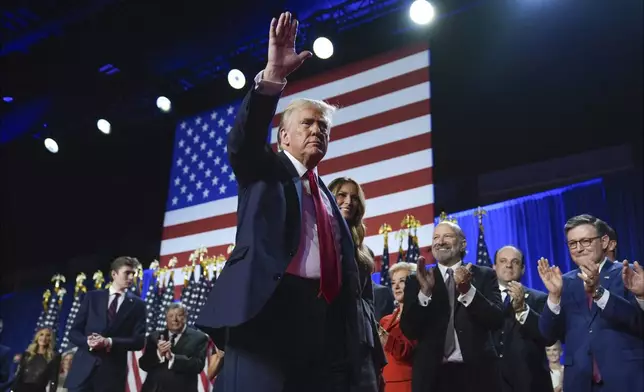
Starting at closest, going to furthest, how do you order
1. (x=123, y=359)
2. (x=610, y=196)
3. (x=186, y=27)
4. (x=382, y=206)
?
(x=123, y=359), (x=610, y=196), (x=382, y=206), (x=186, y=27)

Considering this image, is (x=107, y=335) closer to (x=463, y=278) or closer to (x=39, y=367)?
(x=39, y=367)

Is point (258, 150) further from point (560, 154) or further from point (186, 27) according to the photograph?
point (186, 27)

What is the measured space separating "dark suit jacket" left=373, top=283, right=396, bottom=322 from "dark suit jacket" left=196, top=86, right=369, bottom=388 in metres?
2.86

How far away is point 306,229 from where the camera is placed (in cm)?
165

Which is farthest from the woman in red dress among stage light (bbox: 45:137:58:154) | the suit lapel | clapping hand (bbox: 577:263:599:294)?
stage light (bbox: 45:137:58:154)

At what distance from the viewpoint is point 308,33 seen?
24.8 feet

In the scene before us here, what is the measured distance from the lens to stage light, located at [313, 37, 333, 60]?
716cm

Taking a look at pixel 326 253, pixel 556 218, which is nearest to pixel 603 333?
pixel 326 253

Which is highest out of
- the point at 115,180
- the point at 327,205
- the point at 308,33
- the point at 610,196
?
the point at 308,33

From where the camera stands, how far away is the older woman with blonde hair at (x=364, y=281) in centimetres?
159

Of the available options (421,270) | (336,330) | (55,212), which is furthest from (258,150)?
(55,212)

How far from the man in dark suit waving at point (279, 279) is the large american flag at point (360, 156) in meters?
5.21

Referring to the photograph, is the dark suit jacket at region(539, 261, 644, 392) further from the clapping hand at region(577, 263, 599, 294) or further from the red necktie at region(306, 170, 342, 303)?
the red necktie at region(306, 170, 342, 303)

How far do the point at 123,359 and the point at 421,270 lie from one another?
269 centimetres
